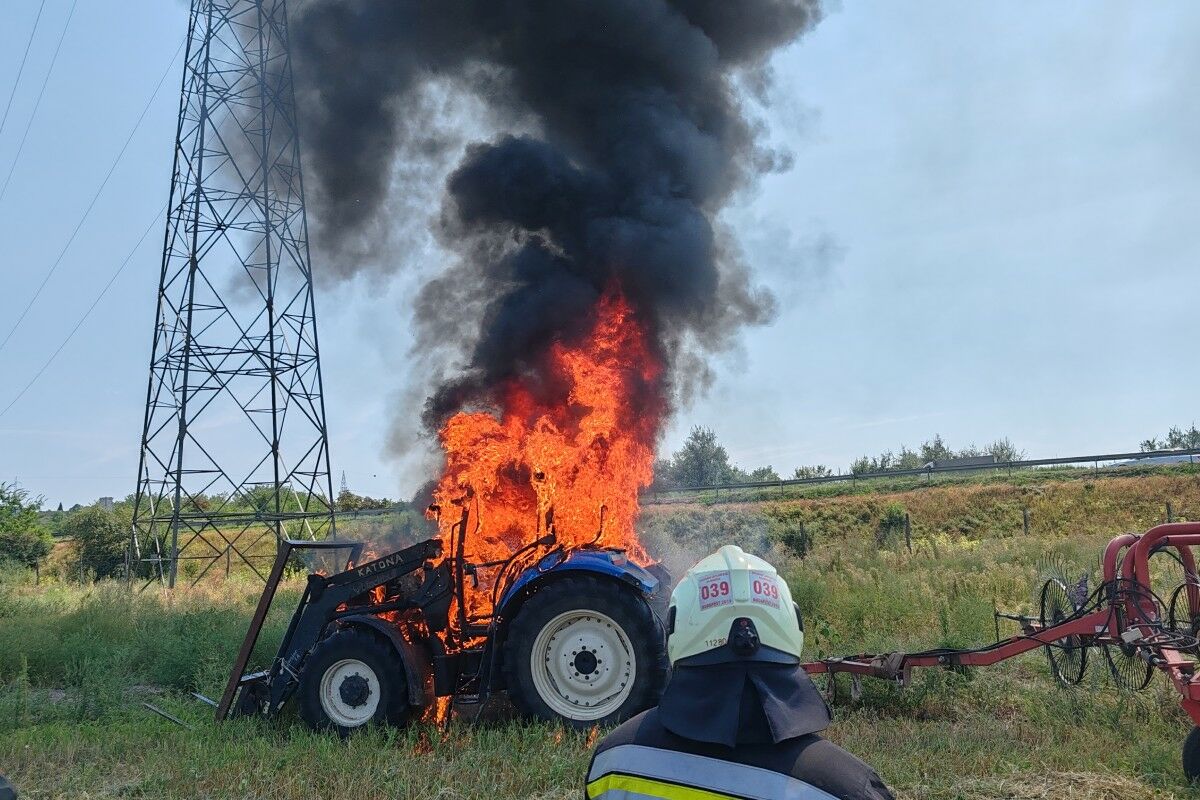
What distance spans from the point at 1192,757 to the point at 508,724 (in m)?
4.47

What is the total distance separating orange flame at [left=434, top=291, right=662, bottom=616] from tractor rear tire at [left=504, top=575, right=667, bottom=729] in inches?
58.4

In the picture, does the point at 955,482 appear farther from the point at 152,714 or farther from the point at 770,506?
the point at 152,714

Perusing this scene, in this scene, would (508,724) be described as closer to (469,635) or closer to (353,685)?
Result: (469,635)

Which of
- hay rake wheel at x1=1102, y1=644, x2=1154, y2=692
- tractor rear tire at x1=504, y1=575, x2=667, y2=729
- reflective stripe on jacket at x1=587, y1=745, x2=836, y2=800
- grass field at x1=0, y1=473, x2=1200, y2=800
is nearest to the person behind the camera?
reflective stripe on jacket at x1=587, y1=745, x2=836, y2=800

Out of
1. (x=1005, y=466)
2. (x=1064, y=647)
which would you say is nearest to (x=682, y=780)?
(x=1064, y=647)

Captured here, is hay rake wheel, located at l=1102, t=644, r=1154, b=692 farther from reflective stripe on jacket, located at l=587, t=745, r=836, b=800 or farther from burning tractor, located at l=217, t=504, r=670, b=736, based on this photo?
reflective stripe on jacket, located at l=587, t=745, r=836, b=800

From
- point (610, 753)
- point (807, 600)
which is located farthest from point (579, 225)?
point (610, 753)

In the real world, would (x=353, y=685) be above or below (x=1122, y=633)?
below

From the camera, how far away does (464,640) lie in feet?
22.9

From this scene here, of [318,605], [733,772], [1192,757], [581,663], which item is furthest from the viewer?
[318,605]

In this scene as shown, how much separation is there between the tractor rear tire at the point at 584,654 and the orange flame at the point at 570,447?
1.48 m

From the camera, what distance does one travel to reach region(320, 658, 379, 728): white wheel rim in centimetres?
660

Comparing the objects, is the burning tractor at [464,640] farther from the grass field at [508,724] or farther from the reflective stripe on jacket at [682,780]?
the reflective stripe on jacket at [682,780]

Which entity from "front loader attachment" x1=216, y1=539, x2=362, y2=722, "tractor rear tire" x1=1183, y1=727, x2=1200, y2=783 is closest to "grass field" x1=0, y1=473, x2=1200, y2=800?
"tractor rear tire" x1=1183, y1=727, x2=1200, y2=783
